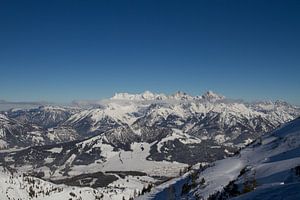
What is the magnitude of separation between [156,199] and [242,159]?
50748mm

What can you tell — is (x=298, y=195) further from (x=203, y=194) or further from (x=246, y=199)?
(x=203, y=194)

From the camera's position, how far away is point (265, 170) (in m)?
102

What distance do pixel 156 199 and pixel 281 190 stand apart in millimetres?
169060

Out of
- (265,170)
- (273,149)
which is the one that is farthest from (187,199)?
(273,149)

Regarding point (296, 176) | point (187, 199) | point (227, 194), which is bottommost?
point (187, 199)

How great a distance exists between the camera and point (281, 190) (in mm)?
33406

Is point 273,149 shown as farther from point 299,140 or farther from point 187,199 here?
point 187,199

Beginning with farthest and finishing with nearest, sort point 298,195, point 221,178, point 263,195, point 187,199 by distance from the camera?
point 221,178
point 187,199
point 263,195
point 298,195

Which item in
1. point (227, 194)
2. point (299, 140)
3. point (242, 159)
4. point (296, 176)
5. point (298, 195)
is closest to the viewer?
point (298, 195)

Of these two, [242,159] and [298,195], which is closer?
[298,195]

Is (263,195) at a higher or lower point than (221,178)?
higher

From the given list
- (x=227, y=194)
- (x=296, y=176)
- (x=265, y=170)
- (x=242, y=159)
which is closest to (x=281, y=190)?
(x=296, y=176)

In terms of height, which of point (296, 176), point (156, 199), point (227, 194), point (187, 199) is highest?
point (296, 176)

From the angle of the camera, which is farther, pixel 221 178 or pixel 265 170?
pixel 221 178
